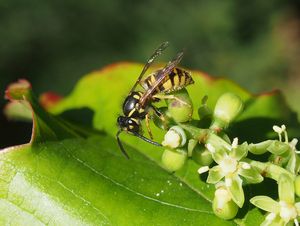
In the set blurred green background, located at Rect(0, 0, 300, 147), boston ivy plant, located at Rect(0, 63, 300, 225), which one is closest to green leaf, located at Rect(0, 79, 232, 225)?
boston ivy plant, located at Rect(0, 63, 300, 225)

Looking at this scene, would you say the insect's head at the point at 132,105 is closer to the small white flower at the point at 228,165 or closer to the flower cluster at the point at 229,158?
the flower cluster at the point at 229,158

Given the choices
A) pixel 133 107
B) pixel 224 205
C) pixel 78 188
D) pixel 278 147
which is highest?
pixel 278 147

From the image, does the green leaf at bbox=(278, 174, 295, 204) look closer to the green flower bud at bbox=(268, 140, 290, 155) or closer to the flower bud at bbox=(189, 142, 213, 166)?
the green flower bud at bbox=(268, 140, 290, 155)

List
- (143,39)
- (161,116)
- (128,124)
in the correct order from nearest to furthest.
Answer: (161,116)
(128,124)
(143,39)

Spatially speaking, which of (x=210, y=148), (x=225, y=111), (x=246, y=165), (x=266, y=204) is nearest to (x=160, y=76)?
(x=225, y=111)

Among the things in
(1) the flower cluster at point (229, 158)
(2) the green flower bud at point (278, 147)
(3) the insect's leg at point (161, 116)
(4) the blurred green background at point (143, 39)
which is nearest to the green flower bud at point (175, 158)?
(1) the flower cluster at point (229, 158)

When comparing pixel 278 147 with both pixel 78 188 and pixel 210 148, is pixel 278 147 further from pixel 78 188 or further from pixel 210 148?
pixel 78 188

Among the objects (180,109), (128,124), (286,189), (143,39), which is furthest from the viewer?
(143,39)
